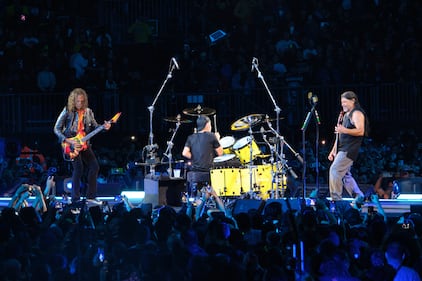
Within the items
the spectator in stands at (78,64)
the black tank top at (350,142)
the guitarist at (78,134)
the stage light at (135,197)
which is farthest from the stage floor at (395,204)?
the spectator in stands at (78,64)

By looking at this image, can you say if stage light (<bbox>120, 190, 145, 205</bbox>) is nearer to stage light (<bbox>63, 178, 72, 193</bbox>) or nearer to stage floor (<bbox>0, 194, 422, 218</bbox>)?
stage floor (<bbox>0, 194, 422, 218</bbox>)

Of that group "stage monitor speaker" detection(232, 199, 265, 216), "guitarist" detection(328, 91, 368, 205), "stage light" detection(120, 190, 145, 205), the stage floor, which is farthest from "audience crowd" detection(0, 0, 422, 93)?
"stage monitor speaker" detection(232, 199, 265, 216)

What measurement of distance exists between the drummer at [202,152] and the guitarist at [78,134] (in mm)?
1758

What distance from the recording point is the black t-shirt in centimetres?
1359

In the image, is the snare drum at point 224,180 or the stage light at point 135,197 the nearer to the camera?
the stage light at point 135,197

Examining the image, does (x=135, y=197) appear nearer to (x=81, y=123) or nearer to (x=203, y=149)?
(x=203, y=149)

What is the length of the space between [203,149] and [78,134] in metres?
2.18

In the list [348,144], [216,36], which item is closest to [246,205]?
[348,144]

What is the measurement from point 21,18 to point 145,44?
3104 millimetres

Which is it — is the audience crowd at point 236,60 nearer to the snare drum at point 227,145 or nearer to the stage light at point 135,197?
the stage light at point 135,197

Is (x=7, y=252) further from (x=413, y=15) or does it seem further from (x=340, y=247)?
(x=413, y=15)

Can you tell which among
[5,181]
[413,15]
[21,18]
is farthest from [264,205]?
[21,18]

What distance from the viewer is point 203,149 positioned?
13641 millimetres

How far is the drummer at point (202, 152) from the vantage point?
13.6 metres
